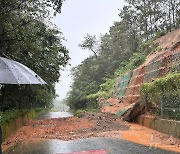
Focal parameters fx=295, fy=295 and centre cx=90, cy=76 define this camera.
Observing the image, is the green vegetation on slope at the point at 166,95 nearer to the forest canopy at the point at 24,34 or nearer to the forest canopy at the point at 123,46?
the forest canopy at the point at 24,34

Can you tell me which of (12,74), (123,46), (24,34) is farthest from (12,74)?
(123,46)

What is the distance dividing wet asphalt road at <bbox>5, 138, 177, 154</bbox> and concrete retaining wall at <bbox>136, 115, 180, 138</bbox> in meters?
2.13

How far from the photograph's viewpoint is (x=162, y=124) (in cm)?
1231

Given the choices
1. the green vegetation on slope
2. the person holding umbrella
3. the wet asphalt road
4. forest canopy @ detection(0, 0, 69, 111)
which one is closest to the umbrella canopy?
the person holding umbrella

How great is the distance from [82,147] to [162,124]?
4763 mm

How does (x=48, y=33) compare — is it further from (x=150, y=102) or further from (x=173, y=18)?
(x=173, y=18)

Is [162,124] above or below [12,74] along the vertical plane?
below

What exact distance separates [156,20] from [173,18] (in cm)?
233

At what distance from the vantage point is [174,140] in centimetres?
1016

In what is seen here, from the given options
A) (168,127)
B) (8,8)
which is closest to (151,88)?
(168,127)

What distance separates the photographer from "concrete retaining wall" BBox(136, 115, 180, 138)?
1076 cm

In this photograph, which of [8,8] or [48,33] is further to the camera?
[48,33]

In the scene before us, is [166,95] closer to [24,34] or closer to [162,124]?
[162,124]

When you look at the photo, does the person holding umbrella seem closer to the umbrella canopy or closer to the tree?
the umbrella canopy
